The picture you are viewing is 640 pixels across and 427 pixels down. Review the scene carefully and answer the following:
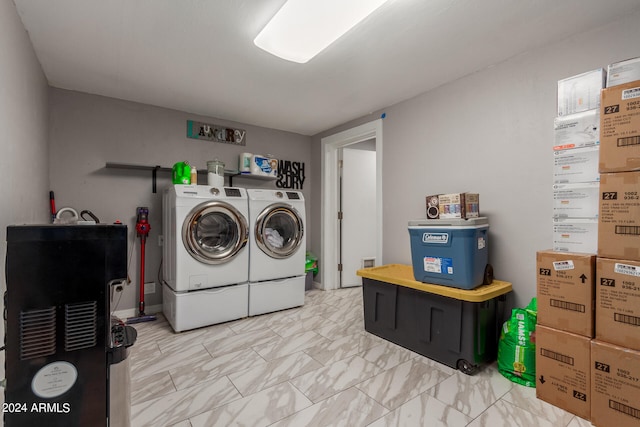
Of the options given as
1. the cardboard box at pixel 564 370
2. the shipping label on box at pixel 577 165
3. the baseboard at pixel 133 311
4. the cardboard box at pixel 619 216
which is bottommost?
the baseboard at pixel 133 311

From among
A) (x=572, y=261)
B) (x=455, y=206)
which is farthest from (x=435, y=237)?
(x=572, y=261)

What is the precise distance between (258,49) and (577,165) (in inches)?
80.3

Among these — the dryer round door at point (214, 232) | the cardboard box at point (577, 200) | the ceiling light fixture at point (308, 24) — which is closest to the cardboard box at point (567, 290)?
the cardboard box at point (577, 200)

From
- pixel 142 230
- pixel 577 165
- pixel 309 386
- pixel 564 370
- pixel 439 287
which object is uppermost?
pixel 577 165

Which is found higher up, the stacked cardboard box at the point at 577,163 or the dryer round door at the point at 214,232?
the stacked cardboard box at the point at 577,163

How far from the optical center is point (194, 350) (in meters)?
2.16

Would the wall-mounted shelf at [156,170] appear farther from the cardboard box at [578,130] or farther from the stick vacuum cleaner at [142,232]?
the cardboard box at [578,130]

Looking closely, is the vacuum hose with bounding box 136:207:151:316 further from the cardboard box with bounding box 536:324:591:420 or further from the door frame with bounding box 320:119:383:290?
the cardboard box with bounding box 536:324:591:420

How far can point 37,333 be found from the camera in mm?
845

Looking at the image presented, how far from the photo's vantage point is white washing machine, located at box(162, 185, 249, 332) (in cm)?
246

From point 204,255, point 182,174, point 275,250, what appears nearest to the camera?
point 204,255

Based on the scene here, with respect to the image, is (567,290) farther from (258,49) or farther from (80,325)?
(258,49)

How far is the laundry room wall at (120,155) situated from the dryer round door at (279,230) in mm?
946

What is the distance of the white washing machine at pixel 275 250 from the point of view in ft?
9.31
